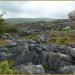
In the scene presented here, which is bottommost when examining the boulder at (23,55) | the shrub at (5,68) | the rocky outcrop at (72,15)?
the shrub at (5,68)

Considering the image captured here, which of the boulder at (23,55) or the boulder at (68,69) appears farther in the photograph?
the boulder at (23,55)

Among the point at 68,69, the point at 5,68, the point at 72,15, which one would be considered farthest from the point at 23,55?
the point at 72,15

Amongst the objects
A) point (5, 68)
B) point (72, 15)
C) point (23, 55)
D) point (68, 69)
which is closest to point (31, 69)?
point (23, 55)

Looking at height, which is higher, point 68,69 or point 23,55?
point 23,55

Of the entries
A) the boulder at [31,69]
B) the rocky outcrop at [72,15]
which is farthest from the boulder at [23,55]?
the rocky outcrop at [72,15]

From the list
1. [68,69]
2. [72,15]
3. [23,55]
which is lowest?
[68,69]

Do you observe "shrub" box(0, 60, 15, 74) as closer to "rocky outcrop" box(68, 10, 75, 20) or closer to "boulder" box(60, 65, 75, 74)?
"boulder" box(60, 65, 75, 74)

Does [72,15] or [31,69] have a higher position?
[72,15]

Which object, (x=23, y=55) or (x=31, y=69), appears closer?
(x=31, y=69)

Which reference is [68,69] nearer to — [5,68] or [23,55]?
[23,55]

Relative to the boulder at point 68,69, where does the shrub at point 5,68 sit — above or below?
above

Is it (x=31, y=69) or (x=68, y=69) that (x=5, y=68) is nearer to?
(x=31, y=69)

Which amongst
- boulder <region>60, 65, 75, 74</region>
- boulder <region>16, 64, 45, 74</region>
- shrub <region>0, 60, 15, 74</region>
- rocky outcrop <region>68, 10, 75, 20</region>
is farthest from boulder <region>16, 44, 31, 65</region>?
rocky outcrop <region>68, 10, 75, 20</region>

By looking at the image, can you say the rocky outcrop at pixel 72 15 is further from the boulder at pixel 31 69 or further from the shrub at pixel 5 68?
the shrub at pixel 5 68
